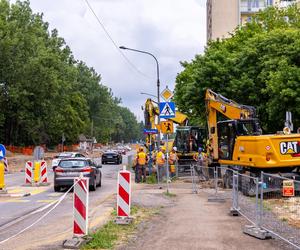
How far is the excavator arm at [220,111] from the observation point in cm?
2312

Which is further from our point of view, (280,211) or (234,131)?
(234,131)

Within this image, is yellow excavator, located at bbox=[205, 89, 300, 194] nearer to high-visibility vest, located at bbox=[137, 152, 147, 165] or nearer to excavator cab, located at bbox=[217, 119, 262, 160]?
excavator cab, located at bbox=[217, 119, 262, 160]

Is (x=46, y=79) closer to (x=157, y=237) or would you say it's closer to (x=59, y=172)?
(x=59, y=172)

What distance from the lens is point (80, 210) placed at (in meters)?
9.49

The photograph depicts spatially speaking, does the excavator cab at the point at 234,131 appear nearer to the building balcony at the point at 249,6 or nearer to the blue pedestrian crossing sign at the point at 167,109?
the blue pedestrian crossing sign at the point at 167,109

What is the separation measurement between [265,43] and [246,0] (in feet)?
191

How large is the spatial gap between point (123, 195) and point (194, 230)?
5.80 ft

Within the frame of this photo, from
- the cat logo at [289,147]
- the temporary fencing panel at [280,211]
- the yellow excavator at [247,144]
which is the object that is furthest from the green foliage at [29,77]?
the temporary fencing panel at [280,211]

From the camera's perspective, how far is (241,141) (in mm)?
20359

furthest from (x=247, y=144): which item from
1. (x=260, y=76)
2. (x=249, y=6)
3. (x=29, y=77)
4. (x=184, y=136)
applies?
(x=249, y=6)

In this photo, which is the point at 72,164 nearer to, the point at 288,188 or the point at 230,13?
the point at 288,188

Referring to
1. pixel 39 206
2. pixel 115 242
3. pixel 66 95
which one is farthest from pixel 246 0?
pixel 115 242

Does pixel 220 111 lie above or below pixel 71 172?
above

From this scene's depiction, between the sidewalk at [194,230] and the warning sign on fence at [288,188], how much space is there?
3.07 feet
